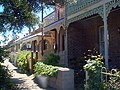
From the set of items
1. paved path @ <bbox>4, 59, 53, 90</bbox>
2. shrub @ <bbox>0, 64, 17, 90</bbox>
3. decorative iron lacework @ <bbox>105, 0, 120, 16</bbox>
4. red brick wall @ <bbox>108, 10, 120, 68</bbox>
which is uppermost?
decorative iron lacework @ <bbox>105, 0, 120, 16</bbox>

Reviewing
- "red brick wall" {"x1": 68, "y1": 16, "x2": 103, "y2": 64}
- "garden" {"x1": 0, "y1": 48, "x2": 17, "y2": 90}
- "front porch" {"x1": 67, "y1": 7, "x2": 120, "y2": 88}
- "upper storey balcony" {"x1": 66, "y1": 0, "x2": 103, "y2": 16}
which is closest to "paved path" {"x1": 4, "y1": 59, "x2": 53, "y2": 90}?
"garden" {"x1": 0, "y1": 48, "x2": 17, "y2": 90}

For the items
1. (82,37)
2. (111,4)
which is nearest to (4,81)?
(111,4)

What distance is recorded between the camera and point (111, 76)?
974cm

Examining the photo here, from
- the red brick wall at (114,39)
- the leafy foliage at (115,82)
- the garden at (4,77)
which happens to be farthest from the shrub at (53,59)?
the leafy foliage at (115,82)

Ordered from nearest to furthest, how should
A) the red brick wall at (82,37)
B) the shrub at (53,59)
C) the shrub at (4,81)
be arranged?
the shrub at (4,81) → the shrub at (53,59) → the red brick wall at (82,37)

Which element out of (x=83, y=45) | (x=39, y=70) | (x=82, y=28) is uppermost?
(x=82, y=28)

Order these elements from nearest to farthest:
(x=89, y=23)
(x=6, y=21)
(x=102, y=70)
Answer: (x=102, y=70) < (x=6, y=21) < (x=89, y=23)

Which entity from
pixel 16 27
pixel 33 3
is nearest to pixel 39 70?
pixel 16 27

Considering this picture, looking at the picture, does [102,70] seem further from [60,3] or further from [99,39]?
[99,39]

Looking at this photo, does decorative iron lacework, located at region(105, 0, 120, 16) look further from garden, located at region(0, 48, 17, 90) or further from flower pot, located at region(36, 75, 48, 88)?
flower pot, located at region(36, 75, 48, 88)

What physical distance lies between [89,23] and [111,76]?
9001 mm

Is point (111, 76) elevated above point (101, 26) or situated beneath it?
situated beneath

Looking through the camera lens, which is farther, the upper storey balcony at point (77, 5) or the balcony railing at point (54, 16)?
the balcony railing at point (54, 16)

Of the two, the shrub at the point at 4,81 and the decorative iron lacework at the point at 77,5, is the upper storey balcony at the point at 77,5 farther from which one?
the shrub at the point at 4,81
